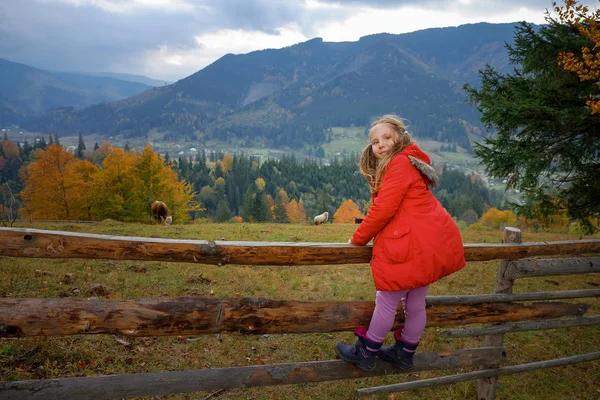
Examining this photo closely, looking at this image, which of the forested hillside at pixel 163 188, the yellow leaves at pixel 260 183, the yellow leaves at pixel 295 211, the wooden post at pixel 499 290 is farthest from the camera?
the yellow leaves at pixel 260 183

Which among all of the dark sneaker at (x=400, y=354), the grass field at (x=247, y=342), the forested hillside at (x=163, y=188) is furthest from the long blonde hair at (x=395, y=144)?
the forested hillside at (x=163, y=188)

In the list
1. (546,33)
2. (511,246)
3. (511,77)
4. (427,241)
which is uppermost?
(546,33)

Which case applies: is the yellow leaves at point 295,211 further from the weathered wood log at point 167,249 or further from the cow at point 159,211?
the weathered wood log at point 167,249

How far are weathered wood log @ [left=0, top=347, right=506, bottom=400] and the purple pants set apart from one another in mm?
576

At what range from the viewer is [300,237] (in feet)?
55.4

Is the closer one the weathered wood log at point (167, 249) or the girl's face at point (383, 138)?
the weathered wood log at point (167, 249)

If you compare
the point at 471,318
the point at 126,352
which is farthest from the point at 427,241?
the point at 126,352

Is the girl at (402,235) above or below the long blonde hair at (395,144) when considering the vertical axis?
below

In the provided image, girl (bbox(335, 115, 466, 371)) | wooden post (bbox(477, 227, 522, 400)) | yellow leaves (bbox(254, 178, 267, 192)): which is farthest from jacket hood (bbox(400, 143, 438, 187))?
yellow leaves (bbox(254, 178, 267, 192))

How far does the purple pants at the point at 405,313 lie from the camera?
3.69 metres

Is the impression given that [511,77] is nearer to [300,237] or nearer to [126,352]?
[300,237]

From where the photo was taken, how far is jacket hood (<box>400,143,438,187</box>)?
140 inches

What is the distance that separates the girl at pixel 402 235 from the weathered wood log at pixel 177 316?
374 millimetres

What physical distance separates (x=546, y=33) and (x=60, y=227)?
70.3ft
